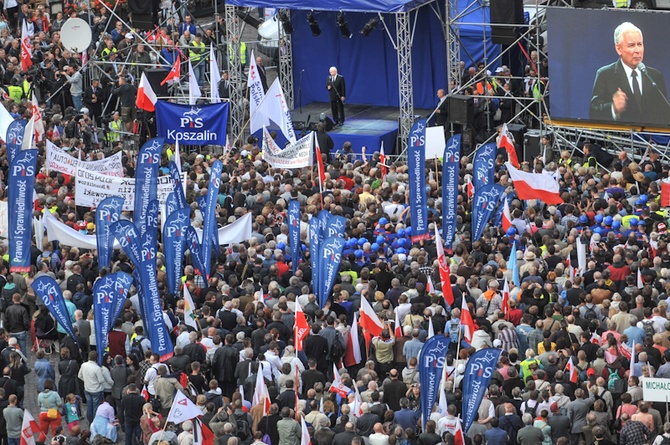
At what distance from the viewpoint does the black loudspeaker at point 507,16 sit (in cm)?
3691

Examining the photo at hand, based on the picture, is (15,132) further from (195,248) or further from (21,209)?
(195,248)

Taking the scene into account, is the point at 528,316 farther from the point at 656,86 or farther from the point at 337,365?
the point at 656,86

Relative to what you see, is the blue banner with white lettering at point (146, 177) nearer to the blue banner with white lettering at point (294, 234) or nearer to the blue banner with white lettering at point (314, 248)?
the blue banner with white lettering at point (294, 234)

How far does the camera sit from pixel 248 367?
2578cm

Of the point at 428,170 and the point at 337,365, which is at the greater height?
the point at 428,170

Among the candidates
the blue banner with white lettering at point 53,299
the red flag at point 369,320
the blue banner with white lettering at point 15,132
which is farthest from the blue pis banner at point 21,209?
the red flag at point 369,320

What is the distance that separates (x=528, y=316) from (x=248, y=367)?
4.09m

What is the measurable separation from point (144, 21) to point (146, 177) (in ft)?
37.8

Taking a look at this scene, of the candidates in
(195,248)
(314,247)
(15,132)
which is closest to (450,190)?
(314,247)

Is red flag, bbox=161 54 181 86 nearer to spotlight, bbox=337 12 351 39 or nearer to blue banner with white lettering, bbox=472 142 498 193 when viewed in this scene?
spotlight, bbox=337 12 351 39

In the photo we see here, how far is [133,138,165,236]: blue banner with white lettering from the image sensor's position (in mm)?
31000

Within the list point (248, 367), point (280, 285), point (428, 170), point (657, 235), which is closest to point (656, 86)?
point (428, 170)

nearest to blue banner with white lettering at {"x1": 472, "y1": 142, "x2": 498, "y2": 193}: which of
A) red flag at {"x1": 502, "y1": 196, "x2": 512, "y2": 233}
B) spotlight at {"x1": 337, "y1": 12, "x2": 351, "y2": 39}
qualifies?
red flag at {"x1": 502, "y1": 196, "x2": 512, "y2": 233}

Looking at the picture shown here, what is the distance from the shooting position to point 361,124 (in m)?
40.3
